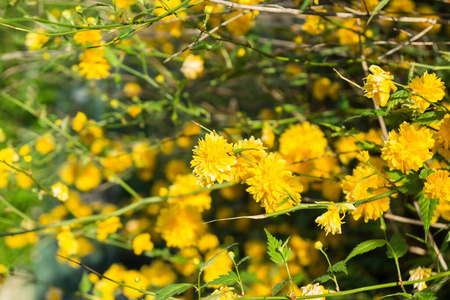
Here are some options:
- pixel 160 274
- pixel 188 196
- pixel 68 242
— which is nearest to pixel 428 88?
pixel 188 196

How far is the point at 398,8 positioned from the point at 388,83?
0.63 metres

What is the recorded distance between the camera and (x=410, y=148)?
715mm

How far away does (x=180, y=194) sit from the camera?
1.21m

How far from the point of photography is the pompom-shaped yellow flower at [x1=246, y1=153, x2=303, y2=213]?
0.74 metres

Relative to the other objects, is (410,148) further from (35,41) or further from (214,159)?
(35,41)

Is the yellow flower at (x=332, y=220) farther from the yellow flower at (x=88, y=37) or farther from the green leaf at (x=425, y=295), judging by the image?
the yellow flower at (x=88, y=37)

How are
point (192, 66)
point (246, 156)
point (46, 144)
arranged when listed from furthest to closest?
point (46, 144)
point (192, 66)
point (246, 156)

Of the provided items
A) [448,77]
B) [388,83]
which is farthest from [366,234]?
[388,83]

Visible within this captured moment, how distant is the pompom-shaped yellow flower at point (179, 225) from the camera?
48.9 inches

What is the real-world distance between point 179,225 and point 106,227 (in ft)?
0.66

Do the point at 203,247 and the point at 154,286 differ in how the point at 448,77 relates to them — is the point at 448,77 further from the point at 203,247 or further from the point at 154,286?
the point at 154,286

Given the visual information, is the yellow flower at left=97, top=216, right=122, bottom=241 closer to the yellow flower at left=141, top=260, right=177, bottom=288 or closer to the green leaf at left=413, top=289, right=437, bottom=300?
the yellow flower at left=141, top=260, right=177, bottom=288

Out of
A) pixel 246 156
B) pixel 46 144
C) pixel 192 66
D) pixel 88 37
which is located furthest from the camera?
pixel 46 144

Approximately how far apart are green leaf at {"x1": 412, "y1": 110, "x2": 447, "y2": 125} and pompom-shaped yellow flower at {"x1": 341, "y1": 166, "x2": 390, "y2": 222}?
0.12 m
